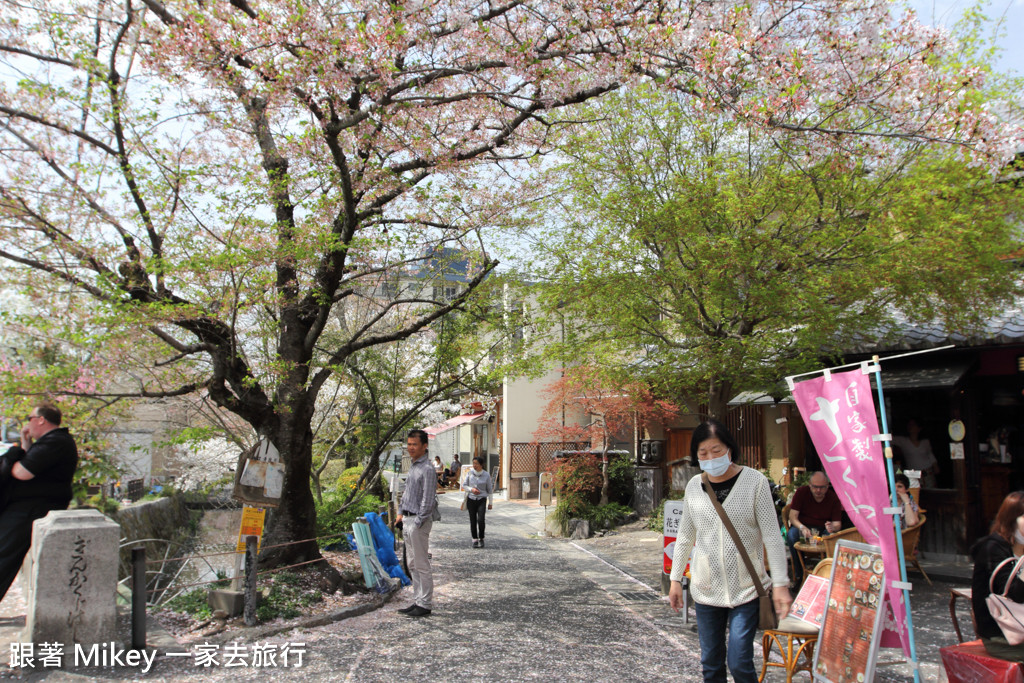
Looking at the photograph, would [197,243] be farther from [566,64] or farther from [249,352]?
[566,64]

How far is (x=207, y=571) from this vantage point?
10141 mm

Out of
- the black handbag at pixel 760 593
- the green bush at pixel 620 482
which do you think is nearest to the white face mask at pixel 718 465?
the black handbag at pixel 760 593

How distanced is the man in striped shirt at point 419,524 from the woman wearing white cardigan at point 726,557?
396 centimetres

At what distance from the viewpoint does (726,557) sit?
152 inches

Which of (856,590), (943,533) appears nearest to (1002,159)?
(856,590)

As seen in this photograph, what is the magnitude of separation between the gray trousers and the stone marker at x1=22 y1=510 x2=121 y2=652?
293 centimetres

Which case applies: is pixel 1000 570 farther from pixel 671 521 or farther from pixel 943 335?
pixel 943 335

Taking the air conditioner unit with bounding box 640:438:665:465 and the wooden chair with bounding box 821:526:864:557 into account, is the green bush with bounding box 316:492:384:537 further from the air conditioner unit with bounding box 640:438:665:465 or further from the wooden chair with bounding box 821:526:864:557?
the air conditioner unit with bounding box 640:438:665:465

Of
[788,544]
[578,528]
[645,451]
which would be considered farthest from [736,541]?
[645,451]

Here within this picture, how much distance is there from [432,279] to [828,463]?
7.98 m

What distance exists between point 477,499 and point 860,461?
9.62 meters

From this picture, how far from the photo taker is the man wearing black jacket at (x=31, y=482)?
554 centimetres

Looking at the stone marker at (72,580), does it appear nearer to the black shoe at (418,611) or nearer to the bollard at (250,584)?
the bollard at (250,584)

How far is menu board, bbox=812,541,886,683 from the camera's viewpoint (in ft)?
13.8
